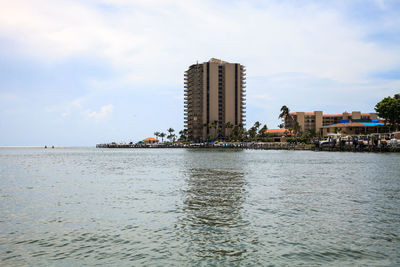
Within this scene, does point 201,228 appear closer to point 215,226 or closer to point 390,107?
point 215,226

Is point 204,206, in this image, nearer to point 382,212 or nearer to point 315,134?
point 382,212

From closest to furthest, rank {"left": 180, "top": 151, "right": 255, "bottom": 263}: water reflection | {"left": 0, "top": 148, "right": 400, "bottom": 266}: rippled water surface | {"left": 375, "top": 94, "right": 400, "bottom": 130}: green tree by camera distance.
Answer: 1. {"left": 0, "top": 148, "right": 400, "bottom": 266}: rippled water surface
2. {"left": 180, "top": 151, "right": 255, "bottom": 263}: water reflection
3. {"left": 375, "top": 94, "right": 400, "bottom": 130}: green tree

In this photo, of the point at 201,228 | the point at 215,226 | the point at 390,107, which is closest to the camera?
the point at 201,228

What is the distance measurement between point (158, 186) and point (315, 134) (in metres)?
177

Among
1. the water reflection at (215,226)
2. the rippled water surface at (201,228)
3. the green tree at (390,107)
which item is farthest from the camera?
the green tree at (390,107)

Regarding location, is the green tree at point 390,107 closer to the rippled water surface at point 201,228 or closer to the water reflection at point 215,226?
the rippled water surface at point 201,228

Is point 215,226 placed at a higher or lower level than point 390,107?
lower

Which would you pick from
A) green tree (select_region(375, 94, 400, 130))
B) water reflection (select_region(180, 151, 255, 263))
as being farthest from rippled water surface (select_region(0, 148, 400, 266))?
green tree (select_region(375, 94, 400, 130))

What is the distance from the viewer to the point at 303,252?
11.6 m

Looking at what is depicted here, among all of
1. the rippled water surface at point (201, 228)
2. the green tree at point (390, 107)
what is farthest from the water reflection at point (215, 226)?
the green tree at point (390, 107)

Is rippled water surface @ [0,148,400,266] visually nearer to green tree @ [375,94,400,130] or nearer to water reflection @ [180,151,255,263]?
water reflection @ [180,151,255,263]

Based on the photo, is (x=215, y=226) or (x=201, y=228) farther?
(x=215, y=226)

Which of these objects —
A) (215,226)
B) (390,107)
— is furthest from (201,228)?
(390,107)

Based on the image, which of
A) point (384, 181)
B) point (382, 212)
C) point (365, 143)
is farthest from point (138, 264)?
point (365, 143)
